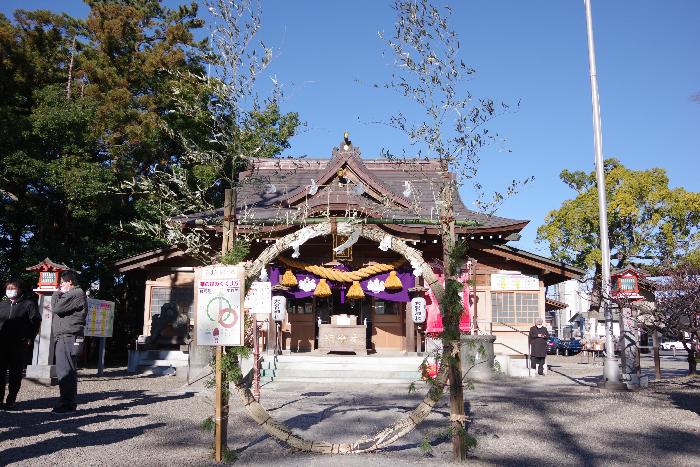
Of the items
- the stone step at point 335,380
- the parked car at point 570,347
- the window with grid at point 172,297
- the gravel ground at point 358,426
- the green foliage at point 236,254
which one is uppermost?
the green foliage at point 236,254

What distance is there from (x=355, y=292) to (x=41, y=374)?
8.13m

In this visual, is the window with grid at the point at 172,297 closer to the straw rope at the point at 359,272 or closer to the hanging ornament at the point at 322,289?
the straw rope at the point at 359,272

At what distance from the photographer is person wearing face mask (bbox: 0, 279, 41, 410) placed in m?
7.84

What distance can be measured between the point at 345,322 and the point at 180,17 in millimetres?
14855

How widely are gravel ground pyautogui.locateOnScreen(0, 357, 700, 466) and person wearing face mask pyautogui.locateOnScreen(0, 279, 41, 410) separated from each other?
438 mm

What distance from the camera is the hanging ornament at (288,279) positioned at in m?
15.8

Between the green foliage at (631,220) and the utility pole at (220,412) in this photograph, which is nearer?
the utility pole at (220,412)

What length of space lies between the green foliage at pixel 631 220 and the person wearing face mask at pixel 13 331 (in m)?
27.2

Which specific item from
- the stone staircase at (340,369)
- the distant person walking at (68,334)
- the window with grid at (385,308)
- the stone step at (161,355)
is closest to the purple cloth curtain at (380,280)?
the window with grid at (385,308)

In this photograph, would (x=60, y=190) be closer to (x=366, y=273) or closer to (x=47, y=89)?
(x=47, y=89)

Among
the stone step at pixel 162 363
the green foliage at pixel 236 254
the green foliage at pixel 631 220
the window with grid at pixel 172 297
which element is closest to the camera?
the green foliage at pixel 236 254

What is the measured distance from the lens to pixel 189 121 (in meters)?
20.7

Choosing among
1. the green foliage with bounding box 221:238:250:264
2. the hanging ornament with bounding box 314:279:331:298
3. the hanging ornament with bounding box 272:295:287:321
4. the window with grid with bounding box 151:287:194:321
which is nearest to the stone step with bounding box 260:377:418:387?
the hanging ornament with bounding box 272:295:287:321

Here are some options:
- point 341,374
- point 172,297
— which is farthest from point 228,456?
point 172,297
